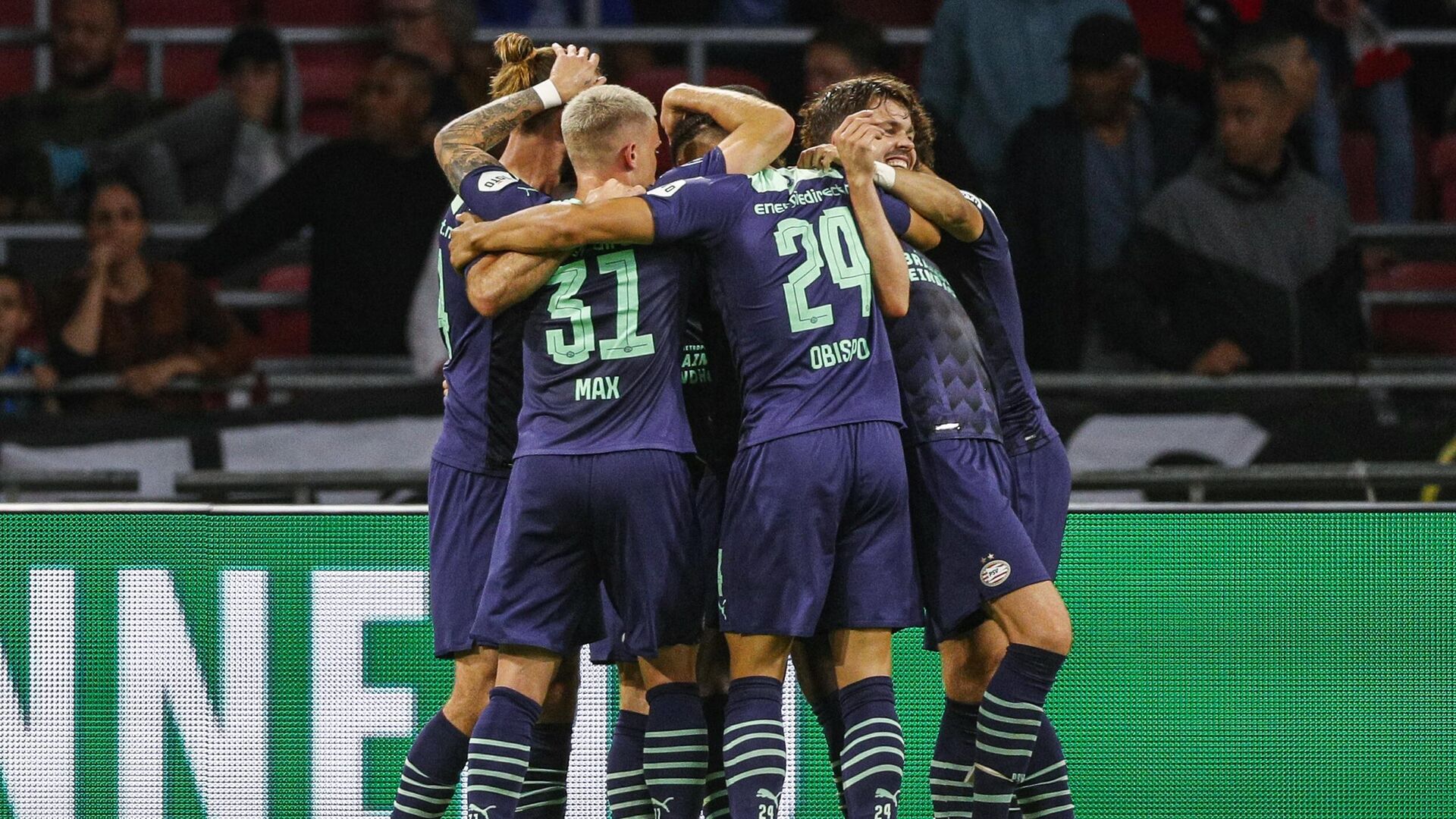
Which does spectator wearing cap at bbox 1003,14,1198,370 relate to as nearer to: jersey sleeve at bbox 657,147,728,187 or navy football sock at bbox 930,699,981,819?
navy football sock at bbox 930,699,981,819

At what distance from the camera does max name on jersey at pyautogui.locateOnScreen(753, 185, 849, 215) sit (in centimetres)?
520

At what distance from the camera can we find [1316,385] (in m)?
8.73

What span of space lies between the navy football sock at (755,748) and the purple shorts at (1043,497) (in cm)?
95

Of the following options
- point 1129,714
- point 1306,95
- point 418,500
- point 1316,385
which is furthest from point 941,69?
point 1129,714

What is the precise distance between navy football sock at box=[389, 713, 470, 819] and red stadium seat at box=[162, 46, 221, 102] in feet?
22.5

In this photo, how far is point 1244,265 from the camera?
354 inches

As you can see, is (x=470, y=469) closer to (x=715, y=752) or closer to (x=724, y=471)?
(x=724, y=471)

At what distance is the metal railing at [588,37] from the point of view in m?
10.4

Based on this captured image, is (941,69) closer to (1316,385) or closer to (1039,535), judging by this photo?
(1316,385)

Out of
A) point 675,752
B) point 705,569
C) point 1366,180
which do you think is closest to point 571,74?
point 705,569

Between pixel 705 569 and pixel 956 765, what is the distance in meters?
0.93

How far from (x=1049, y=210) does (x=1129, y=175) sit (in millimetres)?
517

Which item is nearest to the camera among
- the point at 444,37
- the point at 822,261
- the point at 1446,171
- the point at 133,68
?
the point at 822,261

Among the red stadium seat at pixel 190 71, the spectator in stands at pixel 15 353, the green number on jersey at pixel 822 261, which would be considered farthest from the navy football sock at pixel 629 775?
the red stadium seat at pixel 190 71
